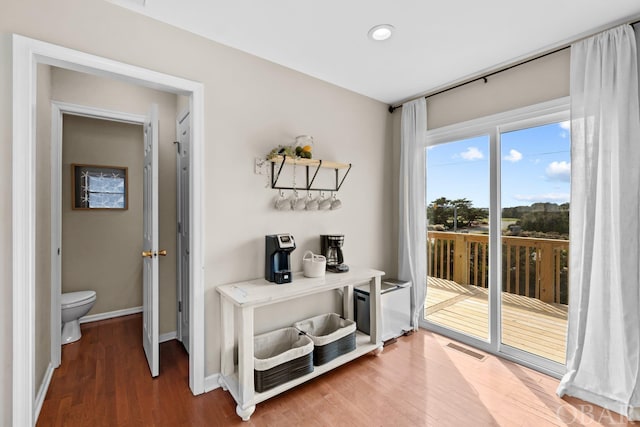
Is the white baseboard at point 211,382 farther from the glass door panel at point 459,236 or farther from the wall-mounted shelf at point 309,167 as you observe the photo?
the glass door panel at point 459,236

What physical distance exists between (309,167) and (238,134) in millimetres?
716

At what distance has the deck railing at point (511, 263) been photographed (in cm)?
233

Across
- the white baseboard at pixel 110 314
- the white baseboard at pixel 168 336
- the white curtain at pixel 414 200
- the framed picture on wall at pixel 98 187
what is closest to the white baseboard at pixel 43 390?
the white baseboard at pixel 168 336

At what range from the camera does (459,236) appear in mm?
2938

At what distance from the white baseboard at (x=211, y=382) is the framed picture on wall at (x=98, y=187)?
247 centimetres

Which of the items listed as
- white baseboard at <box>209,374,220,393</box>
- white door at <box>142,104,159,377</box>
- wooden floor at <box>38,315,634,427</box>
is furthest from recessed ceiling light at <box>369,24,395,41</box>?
white baseboard at <box>209,374,220,393</box>

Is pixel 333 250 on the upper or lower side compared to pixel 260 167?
lower

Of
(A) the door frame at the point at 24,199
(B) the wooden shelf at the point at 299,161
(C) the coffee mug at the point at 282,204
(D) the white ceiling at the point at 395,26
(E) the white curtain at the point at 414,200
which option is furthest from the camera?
(E) the white curtain at the point at 414,200

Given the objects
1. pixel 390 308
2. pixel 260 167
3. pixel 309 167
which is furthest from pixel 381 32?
pixel 390 308

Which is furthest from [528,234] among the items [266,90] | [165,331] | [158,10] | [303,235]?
[165,331]

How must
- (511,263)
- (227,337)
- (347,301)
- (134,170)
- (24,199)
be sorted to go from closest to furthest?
(24,199), (227,337), (511,263), (347,301), (134,170)

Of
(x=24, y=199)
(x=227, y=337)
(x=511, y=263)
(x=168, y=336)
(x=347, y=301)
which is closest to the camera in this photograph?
(x=24, y=199)

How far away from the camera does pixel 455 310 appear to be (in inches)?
118

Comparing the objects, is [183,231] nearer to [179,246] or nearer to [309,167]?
[179,246]
